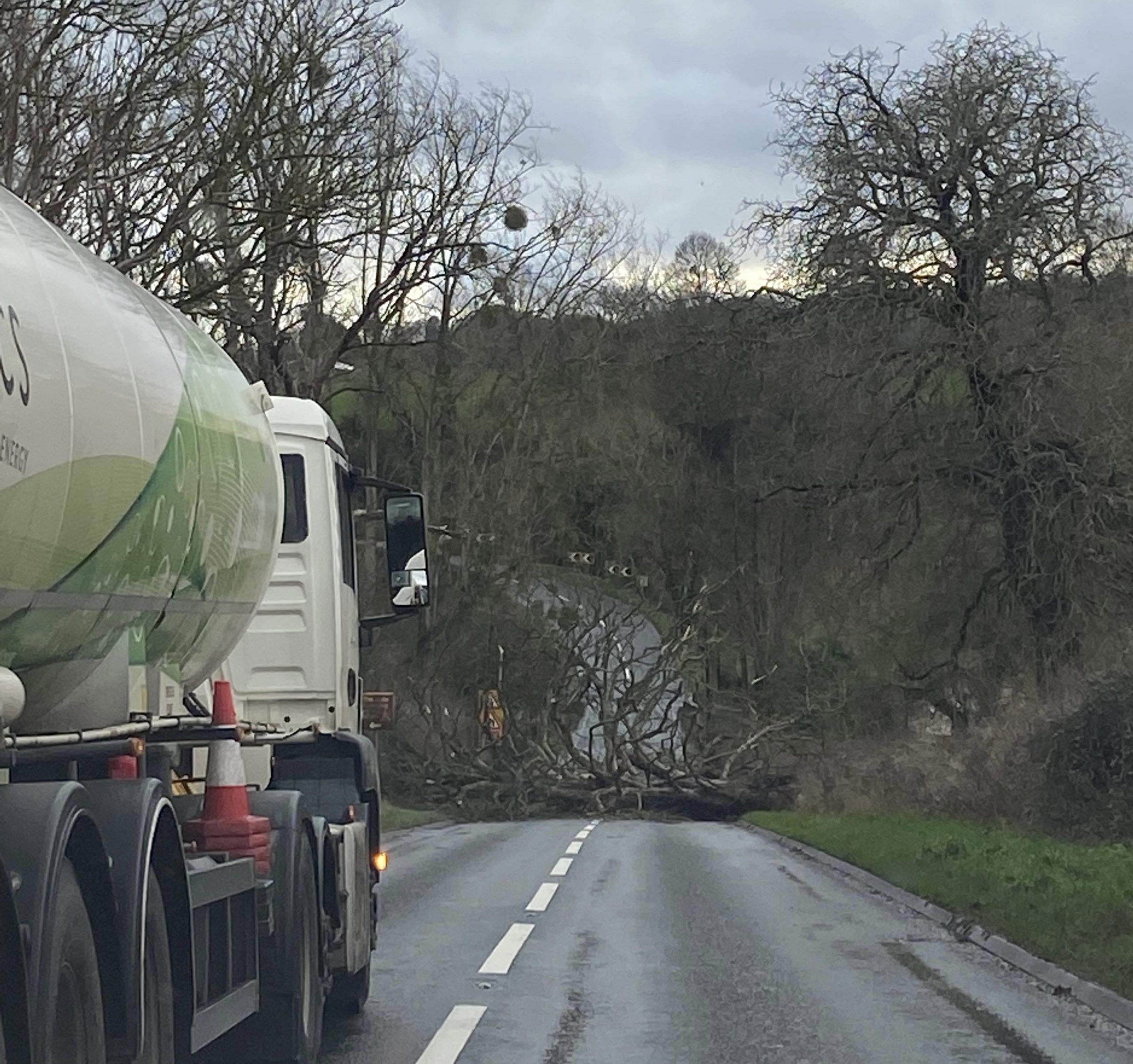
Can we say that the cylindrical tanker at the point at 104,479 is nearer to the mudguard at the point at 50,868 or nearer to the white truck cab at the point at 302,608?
the mudguard at the point at 50,868

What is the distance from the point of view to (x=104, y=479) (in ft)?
17.5

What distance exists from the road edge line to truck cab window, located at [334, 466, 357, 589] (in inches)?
187

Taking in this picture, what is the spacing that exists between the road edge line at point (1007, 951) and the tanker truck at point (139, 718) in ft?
13.0

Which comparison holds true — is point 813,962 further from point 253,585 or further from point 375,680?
point 375,680

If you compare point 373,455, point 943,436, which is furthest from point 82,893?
point 373,455

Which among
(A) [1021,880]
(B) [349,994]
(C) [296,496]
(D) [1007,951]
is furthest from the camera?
(A) [1021,880]

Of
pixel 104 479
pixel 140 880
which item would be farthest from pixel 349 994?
pixel 104 479

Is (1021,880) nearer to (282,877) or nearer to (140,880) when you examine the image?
(282,877)

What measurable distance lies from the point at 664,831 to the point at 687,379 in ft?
57.2

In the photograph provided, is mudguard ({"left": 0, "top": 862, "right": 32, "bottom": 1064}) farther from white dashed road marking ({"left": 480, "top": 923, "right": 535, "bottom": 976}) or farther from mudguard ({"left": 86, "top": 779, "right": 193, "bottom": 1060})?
white dashed road marking ({"left": 480, "top": 923, "right": 535, "bottom": 976})

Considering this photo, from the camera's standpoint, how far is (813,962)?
38.8 feet

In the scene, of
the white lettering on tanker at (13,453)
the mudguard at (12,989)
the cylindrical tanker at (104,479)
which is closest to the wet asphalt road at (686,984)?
the cylindrical tanker at (104,479)

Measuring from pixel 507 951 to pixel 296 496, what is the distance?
3891 millimetres

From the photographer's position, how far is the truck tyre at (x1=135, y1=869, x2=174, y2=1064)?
5328 millimetres
